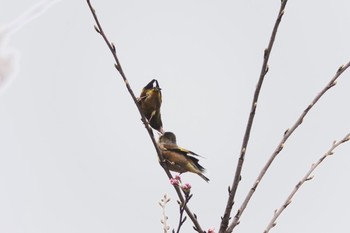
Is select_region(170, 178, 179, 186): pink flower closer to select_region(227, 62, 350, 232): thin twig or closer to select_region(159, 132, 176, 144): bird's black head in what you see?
select_region(227, 62, 350, 232): thin twig

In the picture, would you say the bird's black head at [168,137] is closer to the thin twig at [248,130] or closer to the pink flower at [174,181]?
the pink flower at [174,181]

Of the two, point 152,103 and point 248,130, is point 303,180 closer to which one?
point 248,130

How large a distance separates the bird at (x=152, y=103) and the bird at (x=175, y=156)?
14cm

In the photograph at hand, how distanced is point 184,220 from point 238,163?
734 millimetres

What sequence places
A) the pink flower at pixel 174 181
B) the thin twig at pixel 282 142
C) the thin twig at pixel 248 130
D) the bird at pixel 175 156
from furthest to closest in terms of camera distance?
1. the bird at pixel 175 156
2. the pink flower at pixel 174 181
3. the thin twig at pixel 282 142
4. the thin twig at pixel 248 130

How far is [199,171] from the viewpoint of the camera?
6.48 metres

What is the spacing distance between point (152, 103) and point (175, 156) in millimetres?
711

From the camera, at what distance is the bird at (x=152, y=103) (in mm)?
6277

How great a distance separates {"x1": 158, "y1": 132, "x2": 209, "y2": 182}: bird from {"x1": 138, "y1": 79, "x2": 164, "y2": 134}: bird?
143 mm

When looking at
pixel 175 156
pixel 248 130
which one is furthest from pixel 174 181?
pixel 175 156

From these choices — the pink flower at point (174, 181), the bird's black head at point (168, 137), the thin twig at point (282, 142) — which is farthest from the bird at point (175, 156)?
the thin twig at point (282, 142)

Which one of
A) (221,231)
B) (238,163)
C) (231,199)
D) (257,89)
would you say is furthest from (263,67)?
(221,231)

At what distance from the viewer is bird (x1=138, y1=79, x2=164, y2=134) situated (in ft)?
20.6

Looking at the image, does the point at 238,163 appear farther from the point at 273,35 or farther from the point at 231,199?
the point at 273,35
